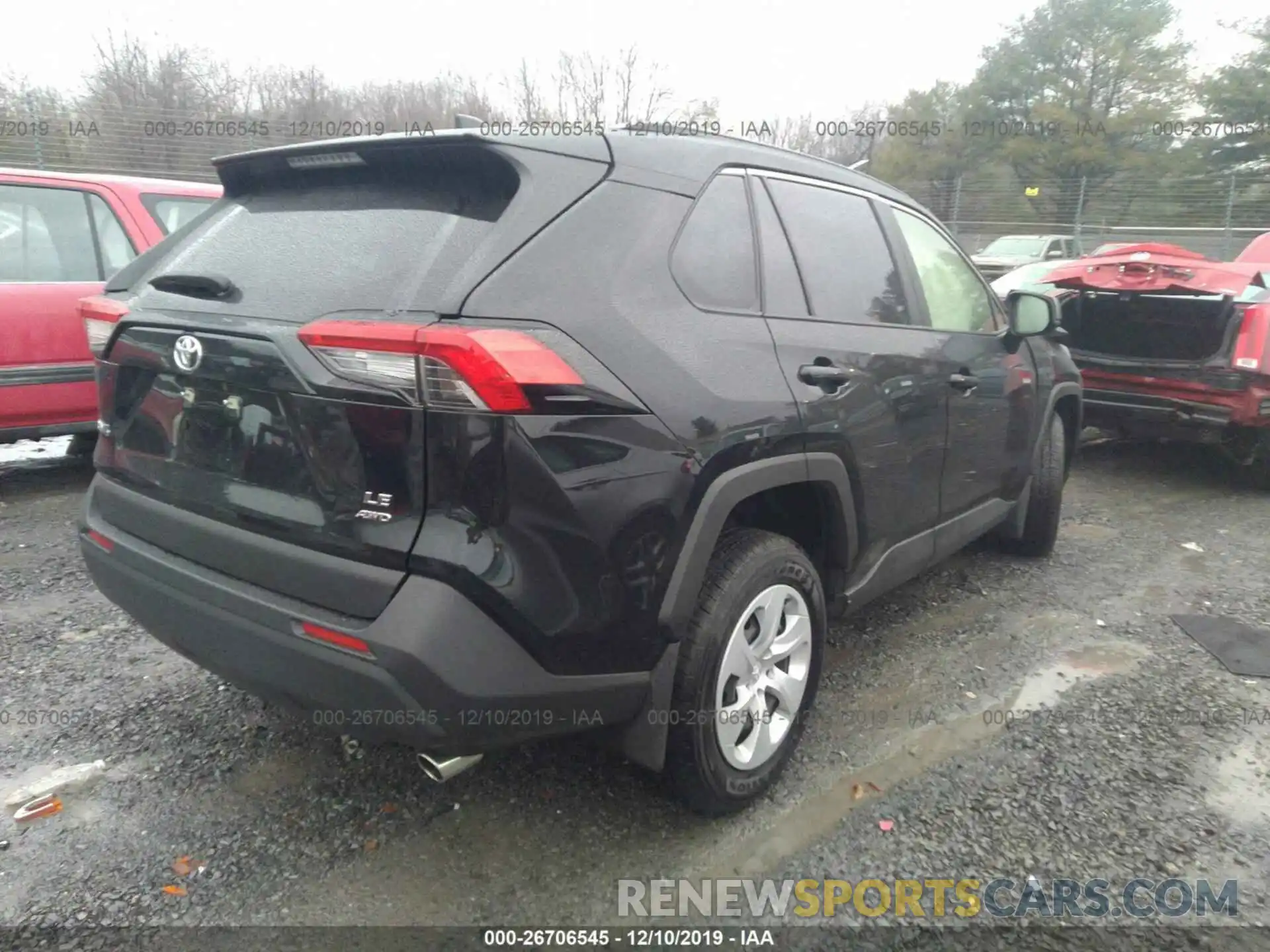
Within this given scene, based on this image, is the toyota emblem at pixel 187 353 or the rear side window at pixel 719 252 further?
the rear side window at pixel 719 252

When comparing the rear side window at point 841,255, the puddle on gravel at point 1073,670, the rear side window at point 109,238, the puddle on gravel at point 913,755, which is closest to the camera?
the puddle on gravel at point 913,755

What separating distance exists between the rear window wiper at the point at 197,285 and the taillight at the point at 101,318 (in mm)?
156

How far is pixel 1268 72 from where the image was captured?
25078 millimetres

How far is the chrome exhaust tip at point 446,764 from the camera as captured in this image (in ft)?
6.66

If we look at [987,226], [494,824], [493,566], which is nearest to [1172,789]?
[494,824]

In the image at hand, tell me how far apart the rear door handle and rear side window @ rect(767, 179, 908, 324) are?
190mm

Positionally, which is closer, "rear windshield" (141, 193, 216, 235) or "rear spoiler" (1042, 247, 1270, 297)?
"rear windshield" (141, 193, 216, 235)

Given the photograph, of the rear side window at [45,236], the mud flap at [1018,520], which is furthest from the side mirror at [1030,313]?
the rear side window at [45,236]

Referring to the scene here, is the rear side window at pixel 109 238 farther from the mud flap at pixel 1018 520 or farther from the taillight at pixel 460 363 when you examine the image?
the mud flap at pixel 1018 520

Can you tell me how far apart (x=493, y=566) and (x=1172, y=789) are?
227cm

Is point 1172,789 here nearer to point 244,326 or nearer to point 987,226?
point 244,326

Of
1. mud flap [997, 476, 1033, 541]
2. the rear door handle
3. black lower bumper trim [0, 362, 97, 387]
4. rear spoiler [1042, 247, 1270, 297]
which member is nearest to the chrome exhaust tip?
the rear door handle

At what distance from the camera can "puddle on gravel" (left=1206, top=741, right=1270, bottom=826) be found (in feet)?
8.48

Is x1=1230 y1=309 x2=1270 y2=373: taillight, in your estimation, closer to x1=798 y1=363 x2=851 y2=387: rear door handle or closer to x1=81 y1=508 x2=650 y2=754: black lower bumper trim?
x1=798 y1=363 x2=851 y2=387: rear door handle
